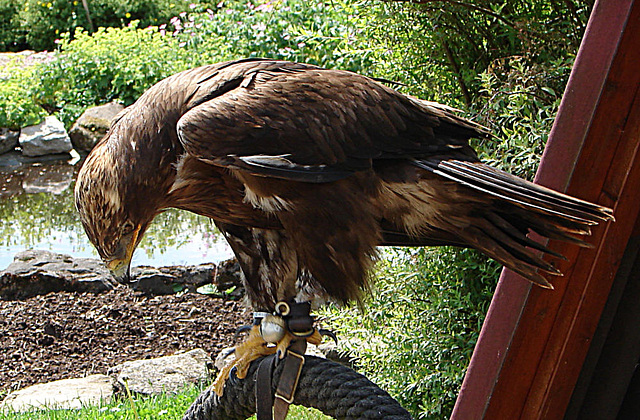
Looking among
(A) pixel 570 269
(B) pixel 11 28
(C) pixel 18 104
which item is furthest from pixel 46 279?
(B) pixel 11 28

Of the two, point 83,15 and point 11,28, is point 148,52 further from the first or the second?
point 11,28

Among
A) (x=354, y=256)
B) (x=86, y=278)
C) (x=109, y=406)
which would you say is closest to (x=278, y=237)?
(x=354, y=256)

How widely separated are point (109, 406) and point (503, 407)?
3.24 metres

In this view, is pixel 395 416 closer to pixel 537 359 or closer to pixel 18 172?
pixel 537 359

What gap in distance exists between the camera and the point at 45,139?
11.1m

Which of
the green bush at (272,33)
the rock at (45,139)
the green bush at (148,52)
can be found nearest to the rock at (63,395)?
the green bush at (272,33)

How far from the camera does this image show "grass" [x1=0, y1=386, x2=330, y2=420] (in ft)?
12.4

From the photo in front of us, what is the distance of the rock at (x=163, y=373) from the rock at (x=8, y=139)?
301 inches

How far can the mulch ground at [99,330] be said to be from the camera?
203 inches

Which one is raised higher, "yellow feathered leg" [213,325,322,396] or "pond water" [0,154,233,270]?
"yellow feathered leg" [213,325,322,396]

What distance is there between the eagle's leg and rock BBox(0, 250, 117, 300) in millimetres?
4492

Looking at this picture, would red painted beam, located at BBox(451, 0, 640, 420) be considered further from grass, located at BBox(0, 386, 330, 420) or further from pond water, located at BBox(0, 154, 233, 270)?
pond water, located at BBox(0, 154, 233, 270)

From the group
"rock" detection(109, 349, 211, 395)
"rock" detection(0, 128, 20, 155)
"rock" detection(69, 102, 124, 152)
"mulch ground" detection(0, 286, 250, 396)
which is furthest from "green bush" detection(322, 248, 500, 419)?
"rock" detection(0, 128, 20, 155)

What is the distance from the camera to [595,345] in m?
1.33
